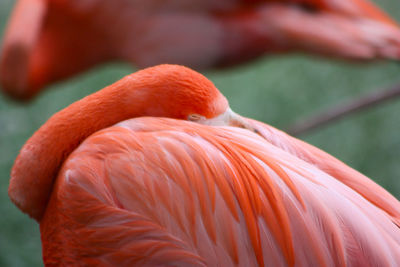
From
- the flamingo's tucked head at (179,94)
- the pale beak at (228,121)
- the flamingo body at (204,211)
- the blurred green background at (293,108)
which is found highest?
the flamingo's tucked head at (179,94)

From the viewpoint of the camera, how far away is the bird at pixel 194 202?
2.49 ft

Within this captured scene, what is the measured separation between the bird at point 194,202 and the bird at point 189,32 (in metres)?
1.08

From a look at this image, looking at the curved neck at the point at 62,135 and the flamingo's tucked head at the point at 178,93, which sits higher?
the flamingo's tucked head at the point at 178,93

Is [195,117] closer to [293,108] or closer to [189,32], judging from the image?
[189,32]

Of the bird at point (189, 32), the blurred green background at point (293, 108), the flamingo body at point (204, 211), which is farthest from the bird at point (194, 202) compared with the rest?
the blurred green background at point (293, 108)

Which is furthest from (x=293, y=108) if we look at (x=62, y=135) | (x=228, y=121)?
(x=62, y=135)

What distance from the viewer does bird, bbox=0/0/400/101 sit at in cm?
179

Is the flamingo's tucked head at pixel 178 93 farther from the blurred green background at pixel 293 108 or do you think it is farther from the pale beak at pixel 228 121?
the blurred green background at pixel 293 108

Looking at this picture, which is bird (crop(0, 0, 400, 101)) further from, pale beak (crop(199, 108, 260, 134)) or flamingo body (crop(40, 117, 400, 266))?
flamingo body (crop(40, 117, 400, 266))

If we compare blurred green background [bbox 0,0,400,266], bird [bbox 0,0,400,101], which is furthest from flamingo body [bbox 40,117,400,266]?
blurred green background [bbox 0,0,400,266]

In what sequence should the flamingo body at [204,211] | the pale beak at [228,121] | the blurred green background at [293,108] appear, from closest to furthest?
the flamingo body at [204,211], the pale beak at [228,121], the blurred green background at [293,108]

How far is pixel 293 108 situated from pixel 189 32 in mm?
1348

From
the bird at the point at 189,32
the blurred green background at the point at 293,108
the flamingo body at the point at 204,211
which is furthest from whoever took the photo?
the blurred green background at the point at 293,108

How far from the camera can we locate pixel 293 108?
3.00 metres
